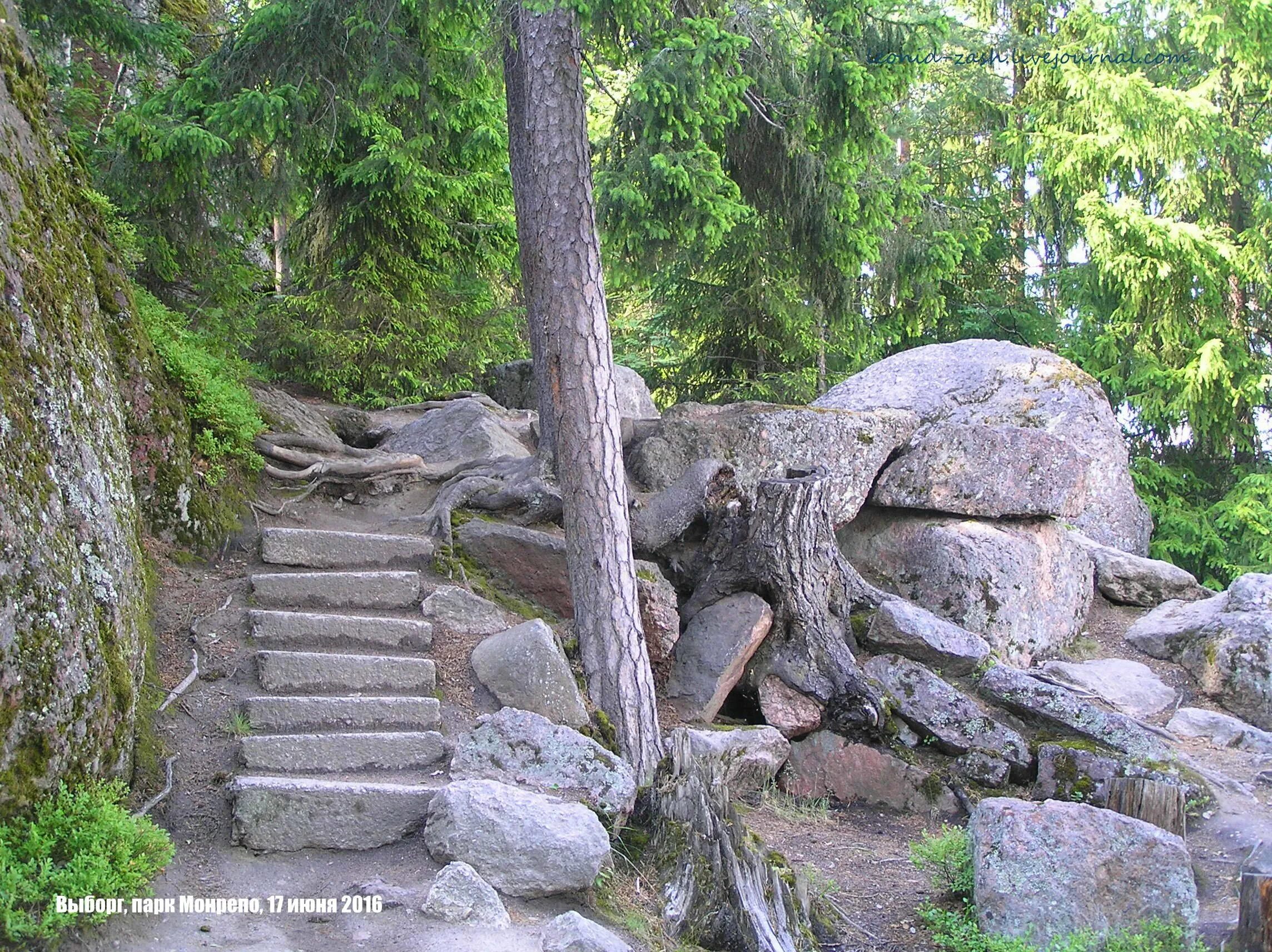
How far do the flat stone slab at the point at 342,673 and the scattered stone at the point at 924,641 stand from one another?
448 centimetres

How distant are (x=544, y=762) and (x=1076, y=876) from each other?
3.22 meters

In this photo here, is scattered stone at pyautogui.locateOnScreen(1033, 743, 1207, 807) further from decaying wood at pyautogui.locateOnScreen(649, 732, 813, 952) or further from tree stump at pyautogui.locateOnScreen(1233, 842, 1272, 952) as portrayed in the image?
decaying wood at pyautogui.locateOnScreen(649, 732, 813, 952)

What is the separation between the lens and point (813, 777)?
8.73 m

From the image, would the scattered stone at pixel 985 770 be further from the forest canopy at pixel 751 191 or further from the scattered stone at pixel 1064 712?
the forest canopy at pixel 751 191

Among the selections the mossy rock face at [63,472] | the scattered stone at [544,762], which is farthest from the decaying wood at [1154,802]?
the mossy rock face at [63,472]

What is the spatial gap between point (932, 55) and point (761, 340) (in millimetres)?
5866

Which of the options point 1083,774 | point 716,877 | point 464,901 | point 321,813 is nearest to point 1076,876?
point 716,877

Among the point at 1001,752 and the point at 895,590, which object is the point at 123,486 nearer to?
the point at 1001,752

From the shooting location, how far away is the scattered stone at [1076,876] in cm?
584

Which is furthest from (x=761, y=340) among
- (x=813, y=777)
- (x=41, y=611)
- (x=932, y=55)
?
(x=41, y=611)

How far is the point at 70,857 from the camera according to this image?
438 cm

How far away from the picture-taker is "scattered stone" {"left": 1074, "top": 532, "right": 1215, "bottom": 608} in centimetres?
1236

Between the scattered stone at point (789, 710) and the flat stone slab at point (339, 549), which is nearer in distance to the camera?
the flat stone slab at point (339, 549)

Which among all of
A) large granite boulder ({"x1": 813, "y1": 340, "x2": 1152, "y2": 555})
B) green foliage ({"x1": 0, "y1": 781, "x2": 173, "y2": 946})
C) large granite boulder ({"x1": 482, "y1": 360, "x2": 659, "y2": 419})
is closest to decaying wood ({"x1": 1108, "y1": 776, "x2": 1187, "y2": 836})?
large granite boulder ({"x1": 813, "y1": 340, "x2": 1152, "y2": 555})
